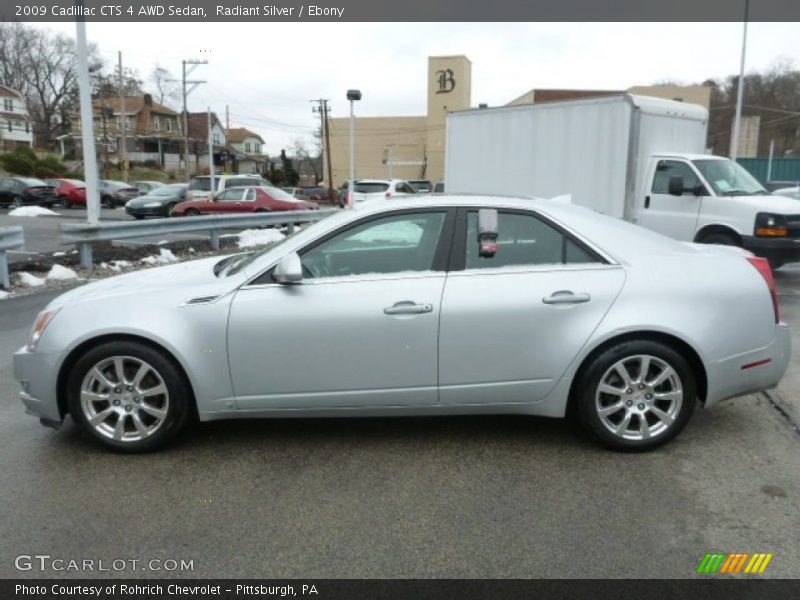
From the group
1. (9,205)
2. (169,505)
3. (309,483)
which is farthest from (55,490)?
(9,205)

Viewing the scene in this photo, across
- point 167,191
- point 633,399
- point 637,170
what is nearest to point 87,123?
point 637,170

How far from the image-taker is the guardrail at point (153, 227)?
10.7 meters

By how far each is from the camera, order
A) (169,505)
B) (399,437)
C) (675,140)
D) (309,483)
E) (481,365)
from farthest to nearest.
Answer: (675,140) → (399,437) → (481,365) → (309,483) → (169,505)

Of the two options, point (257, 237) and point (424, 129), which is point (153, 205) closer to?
point (257, 237)

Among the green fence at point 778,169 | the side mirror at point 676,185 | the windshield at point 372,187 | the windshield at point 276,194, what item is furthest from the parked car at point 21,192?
the green fence at point 778,169

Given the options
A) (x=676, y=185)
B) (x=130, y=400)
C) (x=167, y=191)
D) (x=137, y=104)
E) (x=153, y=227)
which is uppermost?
(x=137, y=104)

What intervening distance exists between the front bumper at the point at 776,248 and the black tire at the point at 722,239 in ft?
0.84

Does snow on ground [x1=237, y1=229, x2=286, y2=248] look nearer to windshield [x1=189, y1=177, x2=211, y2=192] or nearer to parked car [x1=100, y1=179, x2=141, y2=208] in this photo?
windshield [x1=189, y1=177, x2=211, y2=192]

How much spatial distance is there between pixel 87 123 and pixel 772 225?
11.0 m

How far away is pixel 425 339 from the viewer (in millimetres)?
3805

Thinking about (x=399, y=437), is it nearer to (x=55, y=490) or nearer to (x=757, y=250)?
(x=55, y=490)

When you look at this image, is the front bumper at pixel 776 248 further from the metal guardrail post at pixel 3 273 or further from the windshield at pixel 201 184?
the windshield at pixel 201 184
